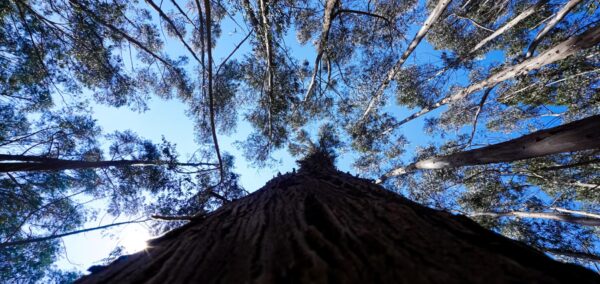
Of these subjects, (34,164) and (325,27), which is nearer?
(34,164)

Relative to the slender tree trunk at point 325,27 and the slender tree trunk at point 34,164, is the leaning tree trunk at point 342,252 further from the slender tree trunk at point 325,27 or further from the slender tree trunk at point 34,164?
the slender tree trunk at point 325,27

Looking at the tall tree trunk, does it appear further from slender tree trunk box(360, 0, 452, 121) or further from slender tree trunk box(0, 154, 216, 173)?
slender tree trunk box(0, 154, 216, 173)

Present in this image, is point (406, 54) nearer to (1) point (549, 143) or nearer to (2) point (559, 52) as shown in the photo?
(2) point (559, 52)

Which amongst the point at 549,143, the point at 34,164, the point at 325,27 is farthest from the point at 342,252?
the point at 325,27

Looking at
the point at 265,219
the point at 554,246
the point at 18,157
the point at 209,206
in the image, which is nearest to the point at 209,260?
the point at 265,219

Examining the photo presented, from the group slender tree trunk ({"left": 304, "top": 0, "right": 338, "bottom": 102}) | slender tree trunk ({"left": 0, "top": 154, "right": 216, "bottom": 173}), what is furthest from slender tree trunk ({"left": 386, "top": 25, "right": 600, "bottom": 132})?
slender tree trunk ({"left": 0, "top": 154, "right": 216, "bottom": 173})

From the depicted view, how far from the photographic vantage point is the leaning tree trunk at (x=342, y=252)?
802 mm

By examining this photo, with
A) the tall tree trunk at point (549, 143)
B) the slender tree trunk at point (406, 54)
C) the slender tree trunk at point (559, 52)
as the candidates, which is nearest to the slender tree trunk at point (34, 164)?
the tall tree trunk at point (549, 143)

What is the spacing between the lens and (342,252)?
0.95 metres

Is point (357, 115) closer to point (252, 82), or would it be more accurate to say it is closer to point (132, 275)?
point (252, 82)

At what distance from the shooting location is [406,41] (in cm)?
939

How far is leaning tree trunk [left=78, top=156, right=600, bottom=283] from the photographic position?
0.80 m

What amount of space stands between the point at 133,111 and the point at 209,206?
4.01 meters

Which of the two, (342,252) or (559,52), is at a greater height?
(559,52)
